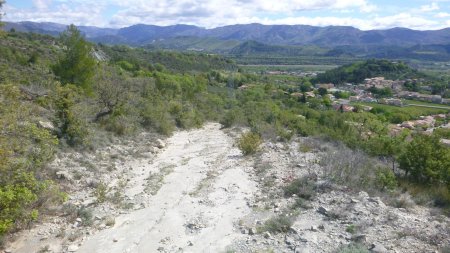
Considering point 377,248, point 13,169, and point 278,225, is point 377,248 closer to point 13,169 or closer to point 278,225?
point 278,225

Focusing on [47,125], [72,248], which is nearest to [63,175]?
[47,125]

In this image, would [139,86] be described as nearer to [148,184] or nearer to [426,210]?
[148,184]

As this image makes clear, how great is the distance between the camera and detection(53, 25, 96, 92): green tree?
2734cm

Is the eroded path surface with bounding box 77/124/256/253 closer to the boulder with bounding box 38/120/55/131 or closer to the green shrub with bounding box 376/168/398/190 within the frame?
the green shrub with bounding box 376/168/398/190

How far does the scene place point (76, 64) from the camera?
90.4 ft

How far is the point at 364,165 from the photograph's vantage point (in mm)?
15047

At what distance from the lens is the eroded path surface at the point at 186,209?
10.8 m

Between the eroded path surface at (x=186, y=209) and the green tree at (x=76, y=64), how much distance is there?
35.5 ft

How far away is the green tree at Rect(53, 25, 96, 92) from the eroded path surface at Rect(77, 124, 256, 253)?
1083 cm

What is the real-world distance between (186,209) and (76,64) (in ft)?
63.0

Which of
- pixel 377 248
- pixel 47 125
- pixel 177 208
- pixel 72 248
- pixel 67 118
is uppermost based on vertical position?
pixel 67 118

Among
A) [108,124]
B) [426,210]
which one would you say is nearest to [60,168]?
[108,124]

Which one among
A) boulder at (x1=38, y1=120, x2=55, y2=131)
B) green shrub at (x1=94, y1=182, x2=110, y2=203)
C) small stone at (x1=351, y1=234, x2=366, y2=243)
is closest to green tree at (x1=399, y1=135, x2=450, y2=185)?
small stone at (x1=351, y1=234, x2=366, y2=243)

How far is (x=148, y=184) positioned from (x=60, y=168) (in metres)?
3.95
